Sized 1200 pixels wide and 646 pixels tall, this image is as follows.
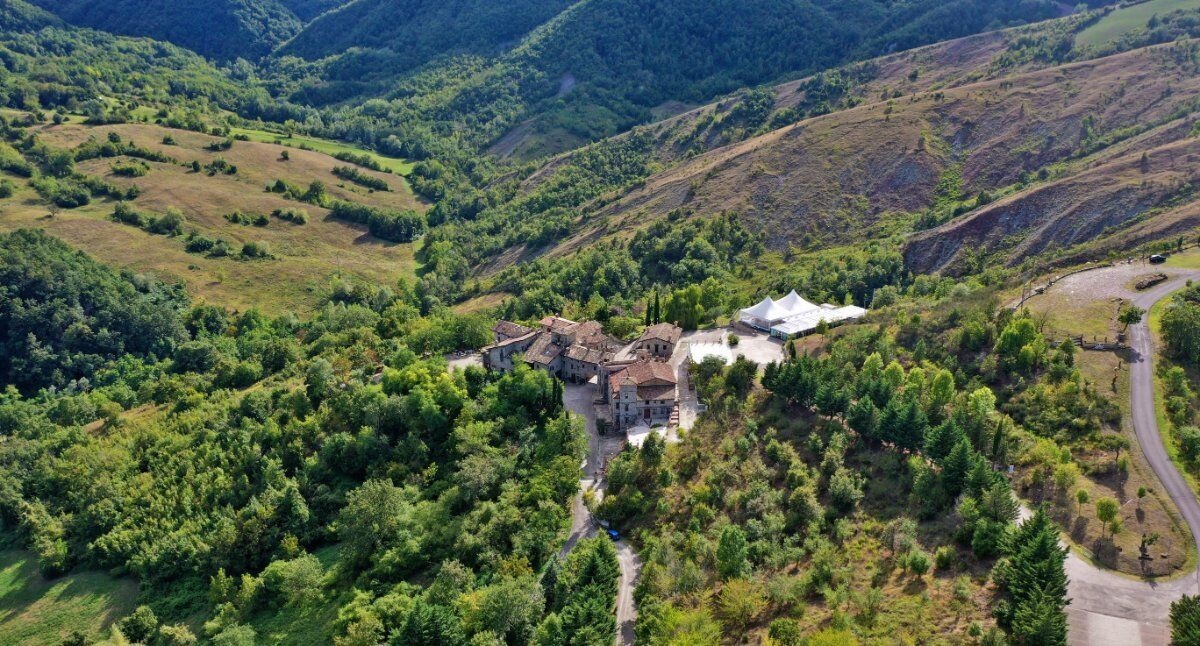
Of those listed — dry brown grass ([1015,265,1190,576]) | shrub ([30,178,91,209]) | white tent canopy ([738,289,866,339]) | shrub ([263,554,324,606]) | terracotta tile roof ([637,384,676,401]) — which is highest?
shrub ([30,178,91,209])

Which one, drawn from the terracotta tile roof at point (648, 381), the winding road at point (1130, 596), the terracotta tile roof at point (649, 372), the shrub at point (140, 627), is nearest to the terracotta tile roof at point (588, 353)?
the terracotta tile roof at point (649, 372)

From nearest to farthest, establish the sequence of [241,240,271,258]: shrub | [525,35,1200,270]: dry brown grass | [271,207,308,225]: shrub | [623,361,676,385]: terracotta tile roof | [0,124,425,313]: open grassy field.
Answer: [623,361,676,385]: terracotta tile roof, [525,35,1200,270]: dry brown grass, [0,124,425,313]: open grassy field, [241,240,271,258]: shrub, [271,207,308,225]: shrub

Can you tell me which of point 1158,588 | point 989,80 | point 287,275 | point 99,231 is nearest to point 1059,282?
point 1158,588

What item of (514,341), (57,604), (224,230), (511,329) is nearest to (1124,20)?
(511,329)

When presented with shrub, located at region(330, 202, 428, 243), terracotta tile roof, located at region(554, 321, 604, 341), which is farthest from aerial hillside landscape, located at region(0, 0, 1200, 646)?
shrub, located at region(330, 202, 428, 243)

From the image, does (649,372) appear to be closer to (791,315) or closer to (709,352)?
→ (709,352)

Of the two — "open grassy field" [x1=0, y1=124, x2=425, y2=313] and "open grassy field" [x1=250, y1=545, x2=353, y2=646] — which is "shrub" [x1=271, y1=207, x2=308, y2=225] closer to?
"open grassy field" [x1=0, y1=124, x2=425, y2=313]

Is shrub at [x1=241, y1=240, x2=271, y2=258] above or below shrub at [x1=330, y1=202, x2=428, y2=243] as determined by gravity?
below
